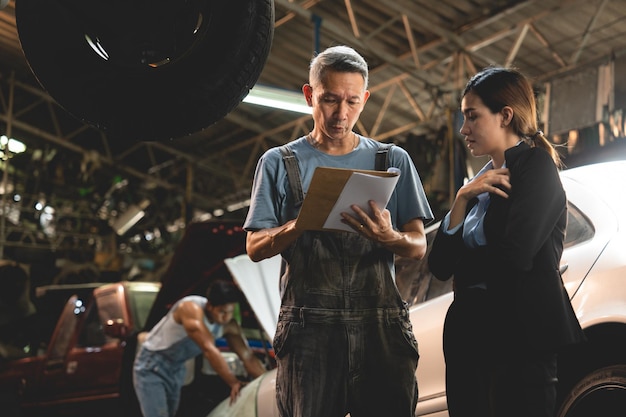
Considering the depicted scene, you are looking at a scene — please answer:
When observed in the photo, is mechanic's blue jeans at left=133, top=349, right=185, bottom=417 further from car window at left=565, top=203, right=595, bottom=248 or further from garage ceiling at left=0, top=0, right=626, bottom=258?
car window at left=565, top=203, right=595, bottom=248

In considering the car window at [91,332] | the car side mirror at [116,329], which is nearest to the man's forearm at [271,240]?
the car side mirror at [116,329]

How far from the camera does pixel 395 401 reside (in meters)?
1.98

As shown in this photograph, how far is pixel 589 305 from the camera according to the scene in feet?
8.51

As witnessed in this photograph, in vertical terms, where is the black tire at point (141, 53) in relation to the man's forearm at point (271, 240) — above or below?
above

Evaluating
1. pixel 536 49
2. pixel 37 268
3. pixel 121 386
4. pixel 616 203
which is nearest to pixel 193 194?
pixel 37 268

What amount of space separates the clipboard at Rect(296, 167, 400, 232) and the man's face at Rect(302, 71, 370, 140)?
310 millimetres

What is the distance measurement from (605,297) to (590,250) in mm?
210

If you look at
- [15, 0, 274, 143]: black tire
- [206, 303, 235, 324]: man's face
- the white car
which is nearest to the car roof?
the white car

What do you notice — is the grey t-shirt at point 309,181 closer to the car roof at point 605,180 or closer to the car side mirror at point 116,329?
the car roof at point 605,180

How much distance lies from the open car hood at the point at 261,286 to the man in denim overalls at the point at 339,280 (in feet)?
5.98

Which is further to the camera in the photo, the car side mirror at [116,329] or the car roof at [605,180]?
the car side mirror at [116,329]

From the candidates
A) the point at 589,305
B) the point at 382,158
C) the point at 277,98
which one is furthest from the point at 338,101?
the point at 277,98

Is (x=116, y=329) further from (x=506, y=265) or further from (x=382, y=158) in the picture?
(x=506, y=265)

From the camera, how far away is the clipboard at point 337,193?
5.99 ft
